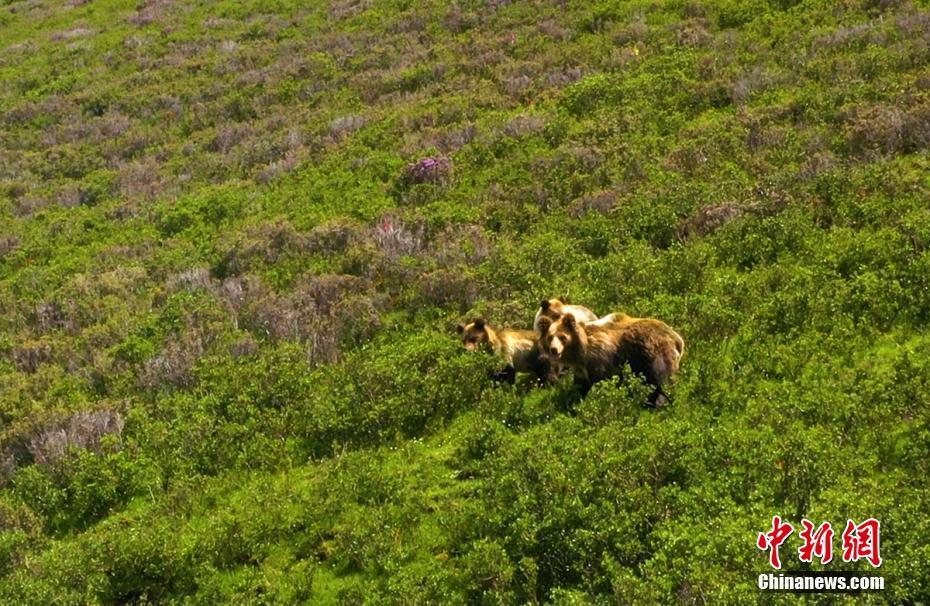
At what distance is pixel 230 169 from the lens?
22.4 m

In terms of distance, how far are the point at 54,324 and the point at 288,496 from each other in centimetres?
892

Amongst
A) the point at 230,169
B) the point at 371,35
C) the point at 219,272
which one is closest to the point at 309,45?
the point at 371,35

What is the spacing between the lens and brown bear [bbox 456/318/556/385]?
1039cm

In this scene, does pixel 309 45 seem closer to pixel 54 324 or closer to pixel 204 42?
pixel 204 42

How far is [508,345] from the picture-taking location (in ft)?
34.3

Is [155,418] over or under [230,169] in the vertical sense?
under
